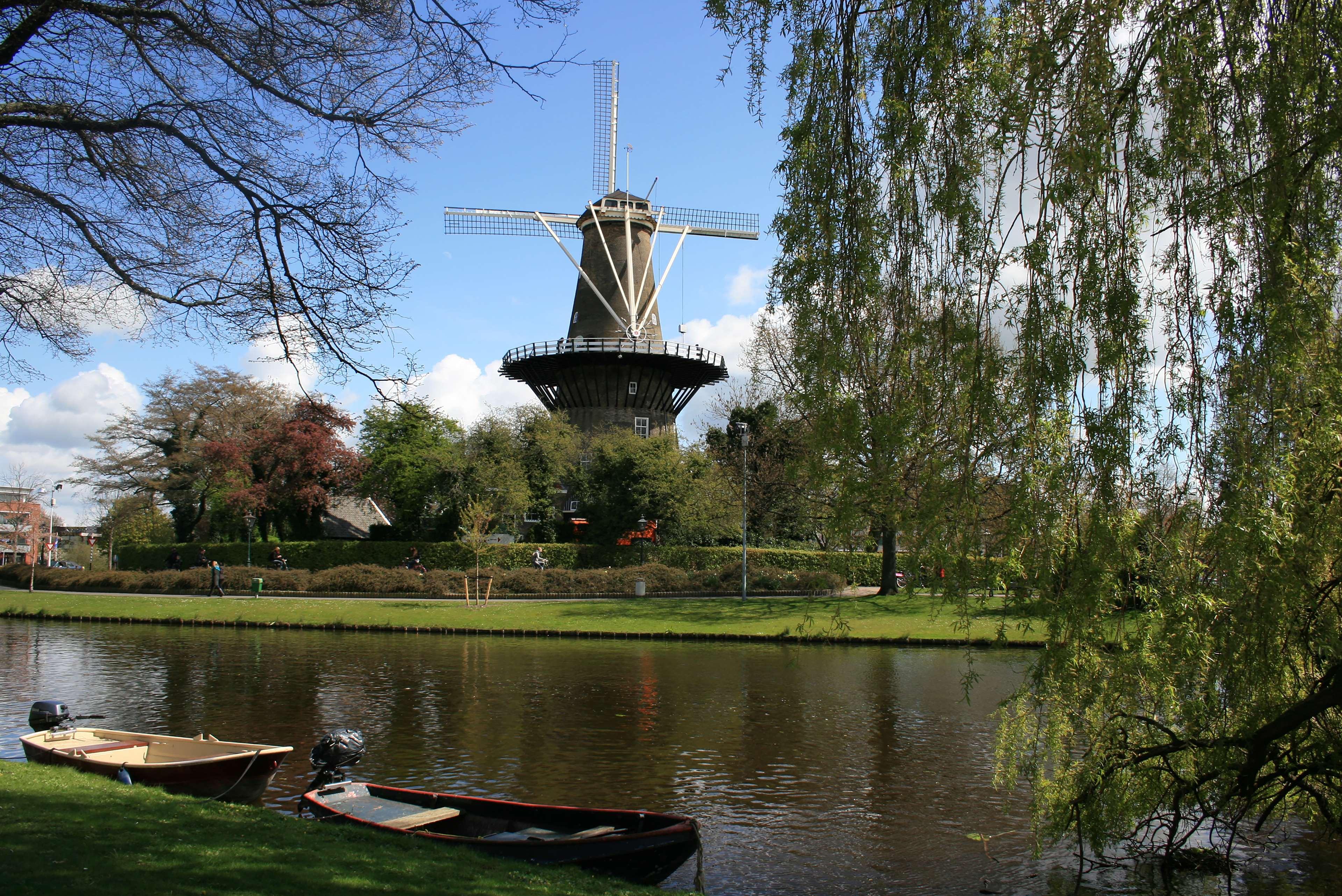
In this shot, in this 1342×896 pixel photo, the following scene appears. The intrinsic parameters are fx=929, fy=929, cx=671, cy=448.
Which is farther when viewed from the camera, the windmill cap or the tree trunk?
the windmill cap

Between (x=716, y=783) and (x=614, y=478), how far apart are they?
30.1 meters

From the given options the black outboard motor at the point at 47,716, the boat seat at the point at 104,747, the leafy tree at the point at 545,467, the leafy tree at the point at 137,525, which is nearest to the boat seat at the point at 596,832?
the boat seat at the point at 104,747

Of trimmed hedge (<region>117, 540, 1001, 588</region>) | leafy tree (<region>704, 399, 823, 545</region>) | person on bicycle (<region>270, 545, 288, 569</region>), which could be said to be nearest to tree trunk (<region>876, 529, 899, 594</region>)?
trimmed hedge (<region>117, 540, 1001, 588</region>)

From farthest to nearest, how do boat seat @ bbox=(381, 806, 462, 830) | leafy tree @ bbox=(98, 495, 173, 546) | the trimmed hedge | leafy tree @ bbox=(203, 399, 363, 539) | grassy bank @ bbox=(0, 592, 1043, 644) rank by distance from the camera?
leafy tree @ bbox=(98, 495, 173, 546) < leafy tree @ bbox=(203, 399, 363, 539) < the trimmed hedge < grassy bank @ bbox=(0, 592, 1043, 644) < boat seat @ bbox=(381, 806, 462, 830)

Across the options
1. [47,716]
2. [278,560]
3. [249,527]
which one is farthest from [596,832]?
[249,527]

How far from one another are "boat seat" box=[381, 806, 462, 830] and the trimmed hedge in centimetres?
2706

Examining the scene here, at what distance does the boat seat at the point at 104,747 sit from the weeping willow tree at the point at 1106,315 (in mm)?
8361

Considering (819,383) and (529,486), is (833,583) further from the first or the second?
(819,383)

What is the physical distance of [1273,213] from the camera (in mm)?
5609

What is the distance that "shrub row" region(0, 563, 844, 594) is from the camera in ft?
113

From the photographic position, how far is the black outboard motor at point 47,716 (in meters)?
10.3

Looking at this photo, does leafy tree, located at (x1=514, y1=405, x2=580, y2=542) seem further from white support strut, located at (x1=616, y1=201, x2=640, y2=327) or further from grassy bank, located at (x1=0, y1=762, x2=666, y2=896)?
grassy bank, located at (x1=0, y1=762, x2=666, y2=896)

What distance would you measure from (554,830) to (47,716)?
641 cm

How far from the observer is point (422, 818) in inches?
314
